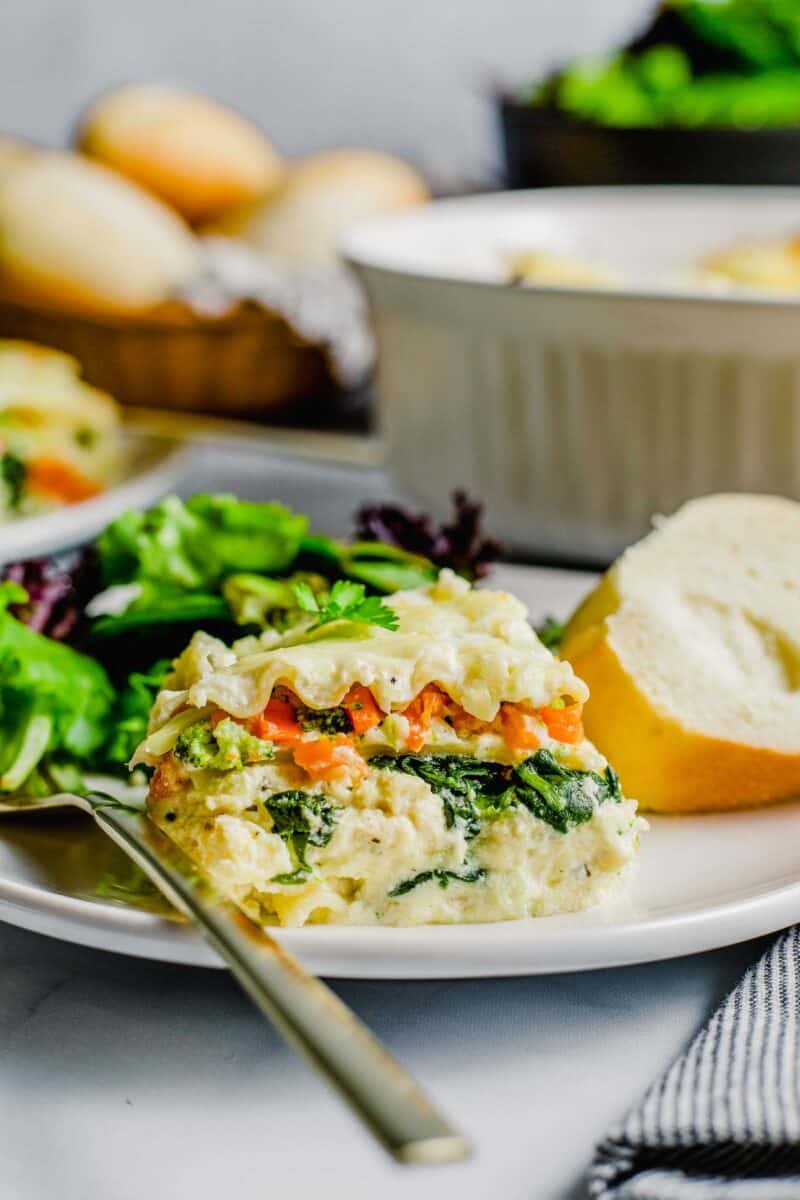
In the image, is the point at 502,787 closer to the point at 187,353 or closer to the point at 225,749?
the point at 225,749

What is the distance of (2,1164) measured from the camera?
1018 millimetres

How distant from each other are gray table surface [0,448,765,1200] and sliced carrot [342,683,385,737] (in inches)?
8.2

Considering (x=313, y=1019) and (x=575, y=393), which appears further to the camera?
(x=575, y=393)

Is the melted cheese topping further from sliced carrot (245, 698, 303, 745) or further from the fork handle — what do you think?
the fork handle

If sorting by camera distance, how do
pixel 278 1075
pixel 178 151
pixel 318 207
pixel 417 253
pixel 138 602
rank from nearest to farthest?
pixel 278 1075 → pixel 138 602 → pixel 417 253 → pixel 318 207 → pixel 178 151

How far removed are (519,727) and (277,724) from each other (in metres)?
0.20

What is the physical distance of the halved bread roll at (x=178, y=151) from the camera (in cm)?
378

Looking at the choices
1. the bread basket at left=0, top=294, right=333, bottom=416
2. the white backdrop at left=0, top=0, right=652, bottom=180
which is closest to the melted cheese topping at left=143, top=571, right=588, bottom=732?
the bread basket at left=0, top=294, right=333, bottom=416

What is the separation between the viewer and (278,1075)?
111 cm

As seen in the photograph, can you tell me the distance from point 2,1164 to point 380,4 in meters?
4.45

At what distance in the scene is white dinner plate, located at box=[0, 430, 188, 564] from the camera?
2258 millimetres

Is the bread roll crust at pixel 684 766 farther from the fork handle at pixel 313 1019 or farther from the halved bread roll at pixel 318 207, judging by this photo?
the halved bread roll at pixel 318 207

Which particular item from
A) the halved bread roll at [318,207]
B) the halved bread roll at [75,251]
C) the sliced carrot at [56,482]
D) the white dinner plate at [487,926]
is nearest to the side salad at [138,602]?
the white dinner plate at [487,926]

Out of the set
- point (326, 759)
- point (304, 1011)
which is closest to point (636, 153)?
point (326, 759)
